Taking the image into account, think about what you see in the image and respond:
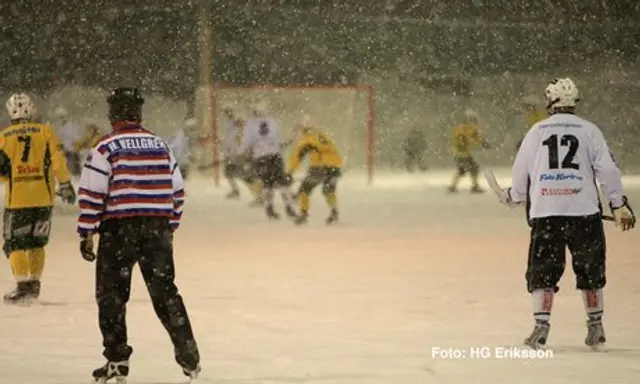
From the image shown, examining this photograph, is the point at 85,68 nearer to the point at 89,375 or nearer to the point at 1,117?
the point at 1,117

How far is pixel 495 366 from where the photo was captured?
716 cm

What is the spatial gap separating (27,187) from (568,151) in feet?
13.7

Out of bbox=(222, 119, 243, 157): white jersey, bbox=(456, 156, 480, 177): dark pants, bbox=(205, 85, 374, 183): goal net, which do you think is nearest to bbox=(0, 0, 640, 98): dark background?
bbox=(205, 85, 374, 183): goal net

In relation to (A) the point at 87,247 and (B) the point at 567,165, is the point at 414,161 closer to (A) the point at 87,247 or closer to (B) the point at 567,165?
(B) the point at 567,165

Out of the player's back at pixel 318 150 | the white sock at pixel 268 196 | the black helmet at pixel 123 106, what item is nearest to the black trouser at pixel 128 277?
the black helmet at pixel 123 106

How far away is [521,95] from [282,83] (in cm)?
636

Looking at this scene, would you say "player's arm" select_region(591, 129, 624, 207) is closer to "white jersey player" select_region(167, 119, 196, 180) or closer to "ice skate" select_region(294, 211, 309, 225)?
"ice skate" select_region(294, 211, 309, 225)

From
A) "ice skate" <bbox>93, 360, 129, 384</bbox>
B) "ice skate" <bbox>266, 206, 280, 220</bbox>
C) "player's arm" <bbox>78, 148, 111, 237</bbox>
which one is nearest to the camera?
"player's arm" <bbox>78, 148, 111, 237</bbox>

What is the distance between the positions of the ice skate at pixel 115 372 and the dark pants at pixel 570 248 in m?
2.42

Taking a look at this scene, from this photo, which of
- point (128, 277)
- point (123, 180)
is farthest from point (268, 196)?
point (123, 180)

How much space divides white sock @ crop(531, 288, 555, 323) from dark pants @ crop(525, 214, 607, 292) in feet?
0.10

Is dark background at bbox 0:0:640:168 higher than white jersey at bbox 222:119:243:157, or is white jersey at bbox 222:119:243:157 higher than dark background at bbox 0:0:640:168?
dark background at bbox 0:0:640:168

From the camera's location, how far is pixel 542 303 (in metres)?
7.72

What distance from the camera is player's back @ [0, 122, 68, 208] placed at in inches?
389
